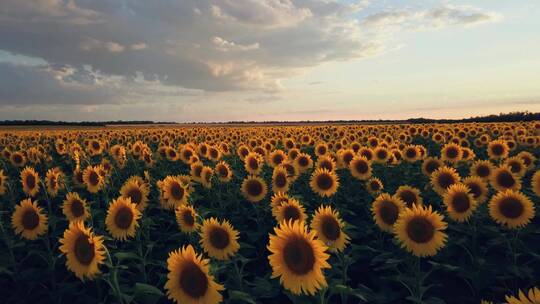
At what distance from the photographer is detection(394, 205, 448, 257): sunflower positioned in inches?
216

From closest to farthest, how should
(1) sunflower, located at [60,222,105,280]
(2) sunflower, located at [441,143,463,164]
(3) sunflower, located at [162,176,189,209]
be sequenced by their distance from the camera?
(1) sunflower, located at [60,222,105,280] < (3) sunflower, located at [162,176,189,209] < (2) sunflower, located at [441,143,463,164]

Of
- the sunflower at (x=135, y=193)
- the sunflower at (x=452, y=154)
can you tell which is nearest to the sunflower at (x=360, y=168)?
the sunflower at (x=452, y=154)

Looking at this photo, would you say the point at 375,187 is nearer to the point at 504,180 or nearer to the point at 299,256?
the point at 504,180

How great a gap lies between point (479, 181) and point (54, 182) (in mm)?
9571

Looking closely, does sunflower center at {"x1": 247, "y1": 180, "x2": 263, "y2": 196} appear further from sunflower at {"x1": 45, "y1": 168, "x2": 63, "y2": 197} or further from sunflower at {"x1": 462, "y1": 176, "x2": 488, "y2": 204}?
sunflower at {"x1": 45, "y1": 168, "x2": 63, "y2": 197}

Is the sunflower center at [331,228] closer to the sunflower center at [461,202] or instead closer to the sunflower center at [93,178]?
the sunflower center at [461,202]

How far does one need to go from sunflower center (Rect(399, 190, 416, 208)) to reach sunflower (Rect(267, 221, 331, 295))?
3896 millimetres

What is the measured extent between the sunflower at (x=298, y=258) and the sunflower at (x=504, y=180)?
654 centimetres

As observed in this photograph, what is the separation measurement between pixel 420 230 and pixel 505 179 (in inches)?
177

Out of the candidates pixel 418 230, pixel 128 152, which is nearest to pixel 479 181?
pixel 418 230

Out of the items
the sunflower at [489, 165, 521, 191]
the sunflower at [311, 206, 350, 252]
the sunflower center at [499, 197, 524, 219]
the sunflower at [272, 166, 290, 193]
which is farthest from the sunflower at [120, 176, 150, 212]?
the sunflower at [489, 165, 521, 191]

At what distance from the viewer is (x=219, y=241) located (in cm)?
548

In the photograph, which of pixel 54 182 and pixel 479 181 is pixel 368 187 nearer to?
pixel 479 181

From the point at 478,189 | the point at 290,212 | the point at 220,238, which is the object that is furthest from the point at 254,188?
the point at 478,189
